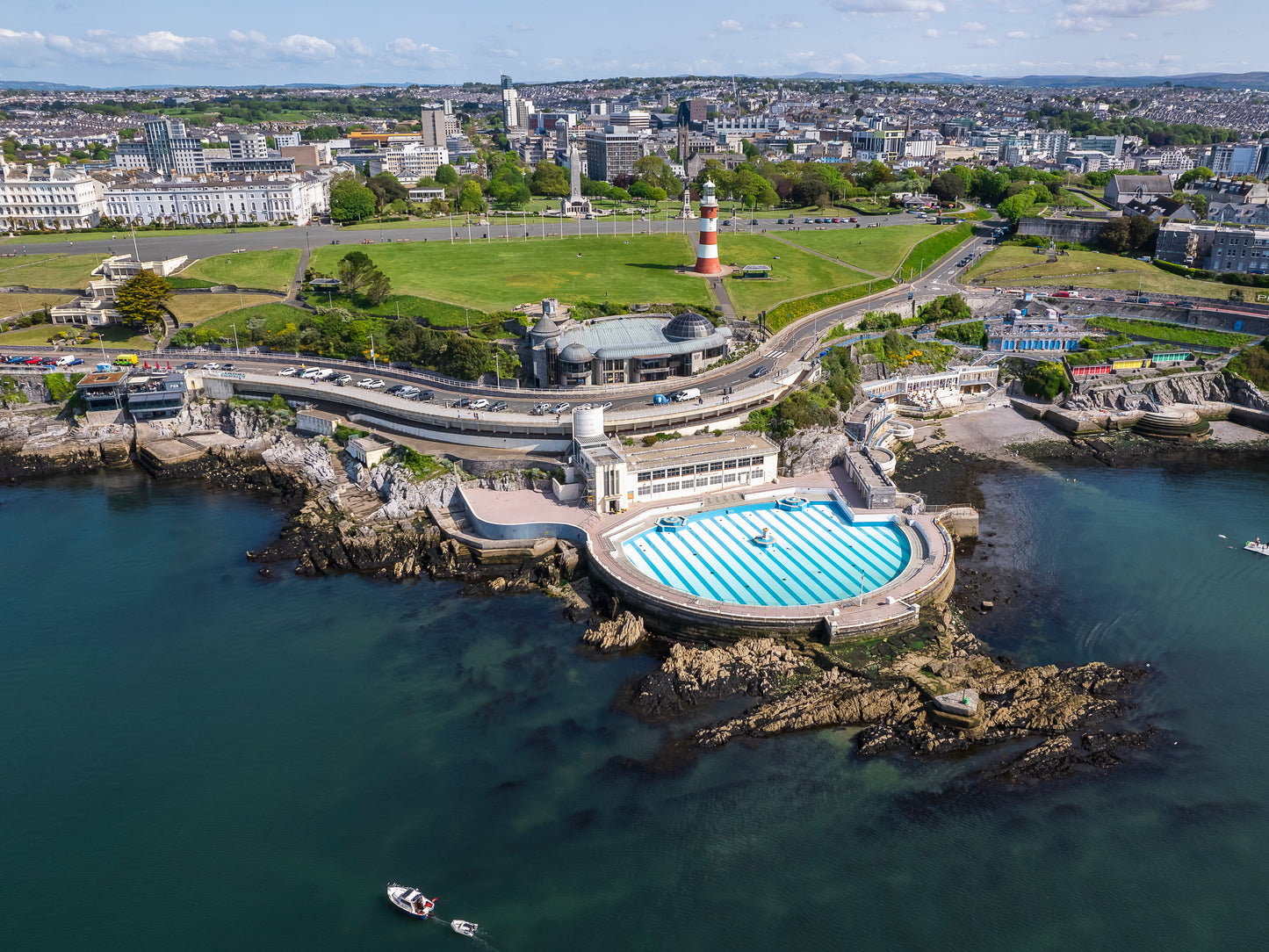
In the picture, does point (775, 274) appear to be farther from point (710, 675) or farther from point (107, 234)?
point (107, 234)

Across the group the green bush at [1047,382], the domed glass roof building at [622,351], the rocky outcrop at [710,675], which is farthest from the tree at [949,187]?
the rocky outcrop at [710,675]

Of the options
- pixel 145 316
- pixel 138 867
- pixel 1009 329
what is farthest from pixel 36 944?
pixel 1009 329

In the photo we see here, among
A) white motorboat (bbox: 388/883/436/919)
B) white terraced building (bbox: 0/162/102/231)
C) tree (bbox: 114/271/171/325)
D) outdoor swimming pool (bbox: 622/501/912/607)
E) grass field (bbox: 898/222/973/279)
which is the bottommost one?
white motorboat (bbox: 388/883/436/919)

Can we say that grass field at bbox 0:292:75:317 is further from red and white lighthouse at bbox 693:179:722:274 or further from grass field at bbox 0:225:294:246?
red and white lighthouse at bbox 693:179:722:274

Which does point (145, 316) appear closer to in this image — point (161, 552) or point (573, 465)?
point (161, 552)

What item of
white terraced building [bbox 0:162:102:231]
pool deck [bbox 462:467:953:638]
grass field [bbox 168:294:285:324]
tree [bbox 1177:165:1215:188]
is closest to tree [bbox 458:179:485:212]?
white terraced building [bbox 0:162:102:231]

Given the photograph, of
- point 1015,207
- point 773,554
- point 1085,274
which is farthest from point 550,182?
point 773,554
